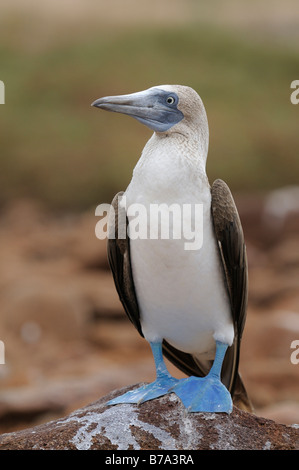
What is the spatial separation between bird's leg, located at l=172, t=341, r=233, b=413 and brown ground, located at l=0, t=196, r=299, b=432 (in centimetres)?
320

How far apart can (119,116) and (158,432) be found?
2435 cm

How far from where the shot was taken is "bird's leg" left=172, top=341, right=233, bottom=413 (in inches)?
184

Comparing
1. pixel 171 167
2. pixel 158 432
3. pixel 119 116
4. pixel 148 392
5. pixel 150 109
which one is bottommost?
pixel 158 432

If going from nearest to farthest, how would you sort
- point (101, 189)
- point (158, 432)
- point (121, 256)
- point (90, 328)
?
point (158, 432) < point (121, 256) < point (90, 328) < point (101, 189)

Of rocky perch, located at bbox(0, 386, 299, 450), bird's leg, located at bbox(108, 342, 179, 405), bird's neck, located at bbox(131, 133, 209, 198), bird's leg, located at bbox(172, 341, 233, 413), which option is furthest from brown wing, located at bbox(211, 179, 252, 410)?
rocky perch, located at bbox(0, 386, 299, 450)

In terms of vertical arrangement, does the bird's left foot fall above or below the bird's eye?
below

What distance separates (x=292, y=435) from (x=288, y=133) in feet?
76.4

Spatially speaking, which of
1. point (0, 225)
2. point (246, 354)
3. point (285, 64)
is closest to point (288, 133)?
point (285, 64)

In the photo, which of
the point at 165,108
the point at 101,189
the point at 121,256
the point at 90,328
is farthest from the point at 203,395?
the point at 101,189

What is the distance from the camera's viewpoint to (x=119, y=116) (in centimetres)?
2820

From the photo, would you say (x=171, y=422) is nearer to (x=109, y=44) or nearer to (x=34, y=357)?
(x=34, y=357)

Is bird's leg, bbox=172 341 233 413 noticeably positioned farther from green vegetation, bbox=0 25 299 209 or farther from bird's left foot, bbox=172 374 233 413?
green vegetation, bbox=0 25 299 209

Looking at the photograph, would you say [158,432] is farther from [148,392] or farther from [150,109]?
[150,109]

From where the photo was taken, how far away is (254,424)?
4.67m
